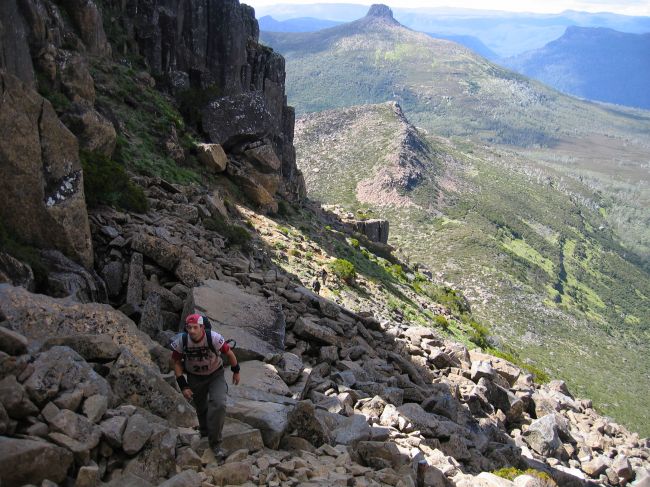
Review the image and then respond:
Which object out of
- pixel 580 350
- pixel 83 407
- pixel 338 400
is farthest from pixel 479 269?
pixel 83 407

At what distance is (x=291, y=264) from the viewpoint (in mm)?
24266

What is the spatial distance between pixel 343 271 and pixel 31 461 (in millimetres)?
21866

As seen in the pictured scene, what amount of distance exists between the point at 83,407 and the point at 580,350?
82.0 meters

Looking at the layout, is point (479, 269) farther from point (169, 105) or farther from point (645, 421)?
point (169, 105)

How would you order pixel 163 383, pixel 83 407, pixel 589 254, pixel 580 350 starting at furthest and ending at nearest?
pixel 589 254, pixel 580 350, pixel 163 383, pixel 83 407

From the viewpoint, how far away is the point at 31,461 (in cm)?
571

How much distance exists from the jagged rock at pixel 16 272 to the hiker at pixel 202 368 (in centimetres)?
376

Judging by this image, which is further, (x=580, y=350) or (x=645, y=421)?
(x=580, y=350)

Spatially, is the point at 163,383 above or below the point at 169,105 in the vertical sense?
below

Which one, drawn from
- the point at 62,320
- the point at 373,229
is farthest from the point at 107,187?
the point at 373,229

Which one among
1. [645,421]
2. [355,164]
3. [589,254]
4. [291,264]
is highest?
[291,264]

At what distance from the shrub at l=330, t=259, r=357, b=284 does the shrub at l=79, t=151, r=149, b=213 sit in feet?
37.0

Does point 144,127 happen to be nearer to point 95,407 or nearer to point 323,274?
point 323,274

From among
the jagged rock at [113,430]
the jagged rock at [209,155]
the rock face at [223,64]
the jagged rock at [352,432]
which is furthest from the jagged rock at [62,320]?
the rock face at [223,64]
